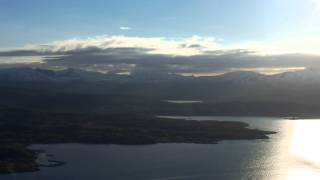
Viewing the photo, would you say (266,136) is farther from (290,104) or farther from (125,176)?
(290,104)

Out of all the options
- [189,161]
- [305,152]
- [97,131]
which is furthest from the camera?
[97,131]

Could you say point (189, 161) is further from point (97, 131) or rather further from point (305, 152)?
point (97, 131)

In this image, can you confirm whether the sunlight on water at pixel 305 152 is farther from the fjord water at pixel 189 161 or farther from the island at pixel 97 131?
the island at pixel 97 131

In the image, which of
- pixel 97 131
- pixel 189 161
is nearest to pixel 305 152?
pixel 189 161

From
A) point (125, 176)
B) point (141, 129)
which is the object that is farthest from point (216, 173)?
point (141, 129)

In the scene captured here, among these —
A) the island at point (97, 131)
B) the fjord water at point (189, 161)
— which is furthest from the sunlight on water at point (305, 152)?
the island at point (97, 131)

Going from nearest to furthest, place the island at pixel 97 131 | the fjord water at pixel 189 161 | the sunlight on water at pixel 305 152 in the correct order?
the fjord water at pixel 189 161, the sunlight on water at pixel 305 152, the island at pixel 97 131
